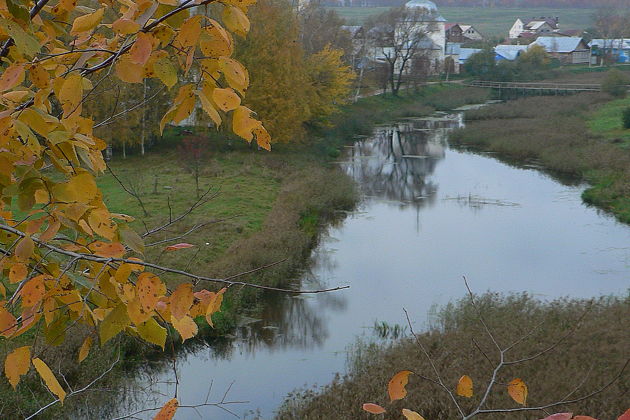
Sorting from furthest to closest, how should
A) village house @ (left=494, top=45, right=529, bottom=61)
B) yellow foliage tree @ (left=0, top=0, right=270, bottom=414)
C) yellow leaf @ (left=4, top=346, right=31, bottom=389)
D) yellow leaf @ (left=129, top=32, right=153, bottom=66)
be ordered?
village house @ (left=494, top=45, right=529, bottom=61), yellow leaf @ (left=4, top=346, right=31, bottom=389), yellow foliage tree @ (left=0, top=0, right=270, bottom=414), yellow leaf @ (left=129, top=32, right=153, bottom=66)

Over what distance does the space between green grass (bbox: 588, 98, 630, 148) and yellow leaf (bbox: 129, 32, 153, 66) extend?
78.1 feet

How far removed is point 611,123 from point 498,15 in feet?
287

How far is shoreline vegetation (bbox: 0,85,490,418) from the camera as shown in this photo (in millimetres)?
8328

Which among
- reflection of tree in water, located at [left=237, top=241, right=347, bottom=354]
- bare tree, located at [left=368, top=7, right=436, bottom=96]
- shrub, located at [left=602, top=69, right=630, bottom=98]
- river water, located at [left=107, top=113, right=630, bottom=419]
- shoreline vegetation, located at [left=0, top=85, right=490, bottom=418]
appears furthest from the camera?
bare tree, located at [left=368, top=7, right=436, bottom=96]

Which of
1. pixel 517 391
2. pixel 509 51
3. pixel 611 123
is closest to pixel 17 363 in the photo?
pixel 517 391

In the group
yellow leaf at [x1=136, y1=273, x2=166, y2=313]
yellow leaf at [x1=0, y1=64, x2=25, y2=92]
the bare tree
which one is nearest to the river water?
yellow leaf at [x1=136, y1=273, x2=166, y2=313]

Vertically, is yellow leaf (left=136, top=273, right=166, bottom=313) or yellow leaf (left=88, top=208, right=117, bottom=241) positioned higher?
yellow leaf (left=88, top=208, right=117, bottom=241)

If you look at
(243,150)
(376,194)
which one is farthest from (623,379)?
(243,150)

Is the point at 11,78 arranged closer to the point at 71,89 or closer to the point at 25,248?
the point at 71,89

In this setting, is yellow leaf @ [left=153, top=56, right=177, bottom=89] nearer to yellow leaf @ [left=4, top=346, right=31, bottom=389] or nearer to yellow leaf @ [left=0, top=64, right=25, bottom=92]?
yellow leaf @ [left=0, top=64, right=25, bottom=92]

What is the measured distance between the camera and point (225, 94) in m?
1.58

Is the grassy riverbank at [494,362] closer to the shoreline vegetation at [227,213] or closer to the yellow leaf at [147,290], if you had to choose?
the shoreline vegetation at [227,213]

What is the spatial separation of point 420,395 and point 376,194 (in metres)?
11.8

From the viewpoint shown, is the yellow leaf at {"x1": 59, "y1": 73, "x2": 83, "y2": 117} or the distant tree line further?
the distant tree line
